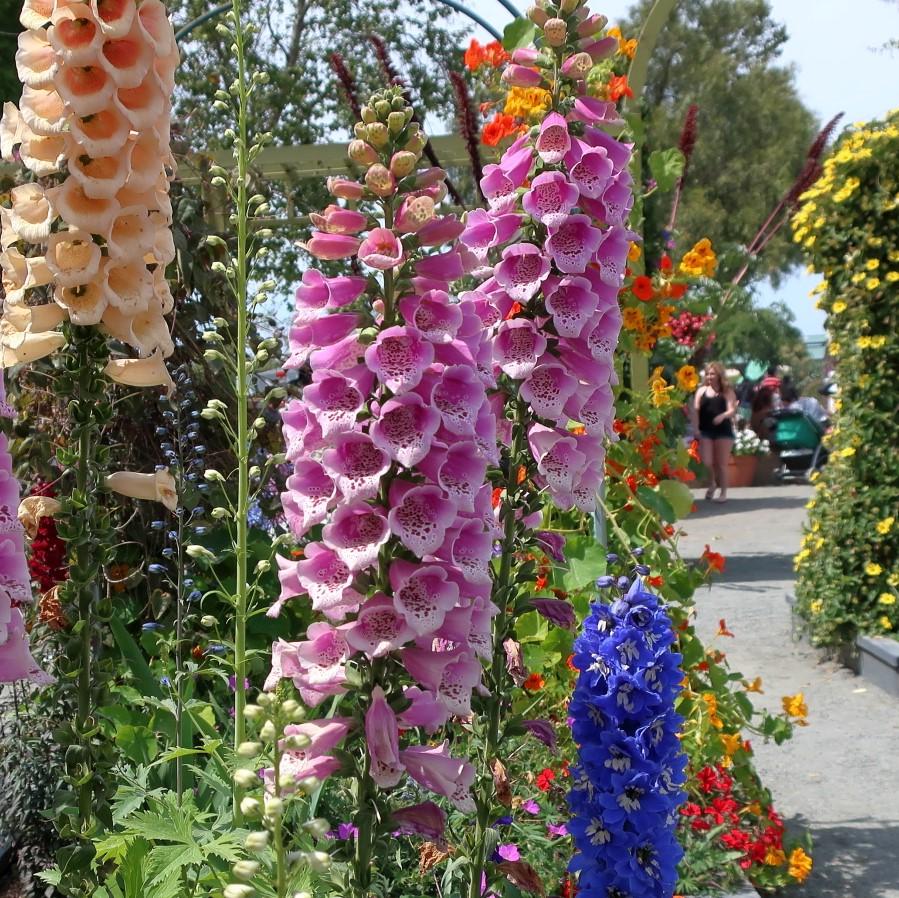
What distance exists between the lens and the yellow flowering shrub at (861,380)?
6199 mm

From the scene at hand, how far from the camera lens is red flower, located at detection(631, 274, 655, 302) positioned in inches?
163

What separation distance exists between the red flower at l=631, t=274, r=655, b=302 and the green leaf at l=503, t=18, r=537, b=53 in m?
0.99

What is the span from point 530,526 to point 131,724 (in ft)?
4.65

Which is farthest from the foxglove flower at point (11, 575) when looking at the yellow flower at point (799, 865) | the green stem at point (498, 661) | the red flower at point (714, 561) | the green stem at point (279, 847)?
the red flower at point (714, 561)

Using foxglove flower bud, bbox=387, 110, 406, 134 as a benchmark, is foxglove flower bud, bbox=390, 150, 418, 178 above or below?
below

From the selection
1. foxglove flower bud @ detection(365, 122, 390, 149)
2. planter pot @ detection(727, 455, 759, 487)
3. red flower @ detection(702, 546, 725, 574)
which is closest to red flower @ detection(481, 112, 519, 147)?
red flower @ detection(702, 546, 725, 574)

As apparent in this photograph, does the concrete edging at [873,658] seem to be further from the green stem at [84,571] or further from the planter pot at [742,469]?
the planter pot at [742,469]

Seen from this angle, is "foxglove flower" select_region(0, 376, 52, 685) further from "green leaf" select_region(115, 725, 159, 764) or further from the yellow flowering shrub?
the yellow flowering shrub

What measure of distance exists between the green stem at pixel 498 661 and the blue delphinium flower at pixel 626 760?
0.83 ft

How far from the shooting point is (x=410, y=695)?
148cm

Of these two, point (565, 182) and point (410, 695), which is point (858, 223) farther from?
point (410, 695)

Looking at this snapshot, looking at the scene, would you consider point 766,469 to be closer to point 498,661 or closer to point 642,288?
point 642,288

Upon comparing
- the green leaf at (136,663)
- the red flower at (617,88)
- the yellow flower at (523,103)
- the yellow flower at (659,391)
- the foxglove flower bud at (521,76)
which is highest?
the red flower at (617,88)

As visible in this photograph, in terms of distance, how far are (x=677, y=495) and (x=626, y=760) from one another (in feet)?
6.92
